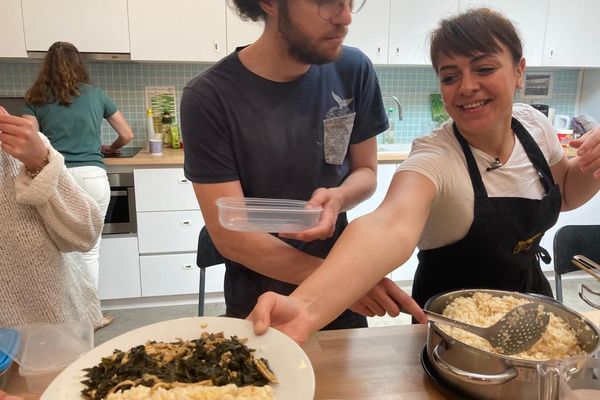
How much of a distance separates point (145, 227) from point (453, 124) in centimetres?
217

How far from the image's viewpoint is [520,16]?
331 cm

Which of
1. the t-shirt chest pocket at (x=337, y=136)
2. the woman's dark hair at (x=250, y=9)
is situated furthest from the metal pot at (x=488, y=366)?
the woman's dark hair at (x=250, y=9)

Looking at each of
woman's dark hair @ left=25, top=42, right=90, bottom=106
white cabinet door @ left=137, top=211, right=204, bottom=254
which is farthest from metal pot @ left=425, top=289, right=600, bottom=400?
woman's dark hair @ left=25, top=42, right=90, bottom=106

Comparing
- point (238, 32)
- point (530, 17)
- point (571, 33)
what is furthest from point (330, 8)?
point (571, 33)

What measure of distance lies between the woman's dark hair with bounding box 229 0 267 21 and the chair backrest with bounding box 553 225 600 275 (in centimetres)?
126

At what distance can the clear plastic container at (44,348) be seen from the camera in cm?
84

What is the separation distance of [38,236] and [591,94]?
155 inches

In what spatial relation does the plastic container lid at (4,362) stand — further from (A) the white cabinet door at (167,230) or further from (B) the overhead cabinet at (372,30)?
(B) the overhead cabinet at (372,30)

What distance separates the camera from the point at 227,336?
2.52 ft

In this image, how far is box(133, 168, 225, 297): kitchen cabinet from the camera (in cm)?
289

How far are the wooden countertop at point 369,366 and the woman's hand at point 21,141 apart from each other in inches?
21.8

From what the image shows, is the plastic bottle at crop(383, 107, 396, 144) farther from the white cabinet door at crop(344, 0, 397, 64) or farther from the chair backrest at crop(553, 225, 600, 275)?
the chair backrest at crop(553, 225, 600, 275)

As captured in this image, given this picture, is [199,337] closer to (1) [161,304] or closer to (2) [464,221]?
(2) [464,221]

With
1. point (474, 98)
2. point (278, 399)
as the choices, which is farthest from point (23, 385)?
point (474, 98)
